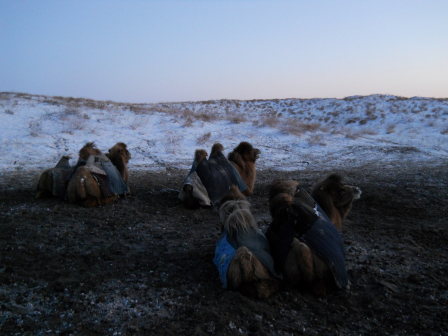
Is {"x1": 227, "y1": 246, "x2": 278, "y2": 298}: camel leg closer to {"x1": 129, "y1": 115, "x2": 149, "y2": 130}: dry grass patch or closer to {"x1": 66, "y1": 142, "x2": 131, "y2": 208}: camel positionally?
{"x1": 66, "y1": 142, "x2": 131, "y2": 208}: camel

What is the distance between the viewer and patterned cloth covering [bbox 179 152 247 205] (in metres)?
7.07

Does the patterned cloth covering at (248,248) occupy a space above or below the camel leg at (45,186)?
above

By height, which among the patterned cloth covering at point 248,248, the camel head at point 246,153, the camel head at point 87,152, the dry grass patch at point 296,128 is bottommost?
the dry grass patch at point 296,128

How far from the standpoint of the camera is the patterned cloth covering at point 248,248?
355 centimetres

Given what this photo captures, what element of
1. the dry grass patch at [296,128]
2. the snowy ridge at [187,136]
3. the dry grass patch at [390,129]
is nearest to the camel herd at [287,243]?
the snowy ridge at [187,136]

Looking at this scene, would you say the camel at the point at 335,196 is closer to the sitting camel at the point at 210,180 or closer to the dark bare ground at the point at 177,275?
the dark bare ground at the point at 177,275

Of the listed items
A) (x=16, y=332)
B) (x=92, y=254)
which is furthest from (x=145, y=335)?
(x=92, y=254)

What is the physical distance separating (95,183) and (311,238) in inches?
187

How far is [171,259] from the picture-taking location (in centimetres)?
459

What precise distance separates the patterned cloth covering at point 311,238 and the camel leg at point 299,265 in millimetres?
59

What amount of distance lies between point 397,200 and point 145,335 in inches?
249

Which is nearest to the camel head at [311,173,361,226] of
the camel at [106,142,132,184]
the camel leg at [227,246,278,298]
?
A: the camel leg at [227,246,278,298]

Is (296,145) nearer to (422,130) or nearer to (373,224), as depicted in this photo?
(422,130)

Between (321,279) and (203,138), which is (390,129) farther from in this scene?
(321,279)
